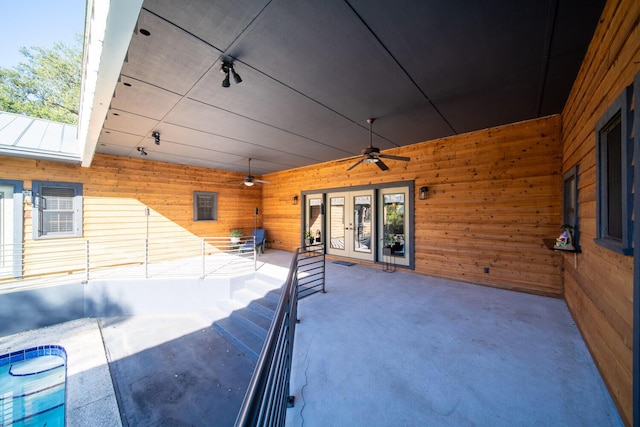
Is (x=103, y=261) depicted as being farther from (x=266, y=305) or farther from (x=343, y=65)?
(x=343, y=65)

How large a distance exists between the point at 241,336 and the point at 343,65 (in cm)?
401

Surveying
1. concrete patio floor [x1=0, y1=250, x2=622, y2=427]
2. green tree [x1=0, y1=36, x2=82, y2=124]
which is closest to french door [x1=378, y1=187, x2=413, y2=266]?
concrete patio floor [x1=0, y1=250, x2=622, y2=427]

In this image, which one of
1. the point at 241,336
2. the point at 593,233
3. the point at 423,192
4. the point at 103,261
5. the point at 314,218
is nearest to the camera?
the point at 593,233

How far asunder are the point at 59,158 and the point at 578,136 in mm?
8968

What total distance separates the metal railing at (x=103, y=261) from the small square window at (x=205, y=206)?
0.96 meters

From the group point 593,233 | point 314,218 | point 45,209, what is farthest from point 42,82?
point 593,233

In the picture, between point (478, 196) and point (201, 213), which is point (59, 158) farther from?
point (478, 196)

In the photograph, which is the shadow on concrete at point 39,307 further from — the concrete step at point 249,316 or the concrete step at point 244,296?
the concrete step at point 244,296

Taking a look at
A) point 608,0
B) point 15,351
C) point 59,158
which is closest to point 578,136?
point 608,0

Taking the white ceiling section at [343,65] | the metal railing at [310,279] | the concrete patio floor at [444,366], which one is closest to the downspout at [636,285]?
the concrete patio floor at [444,366]

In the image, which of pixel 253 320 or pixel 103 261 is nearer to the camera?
pixel 253 320

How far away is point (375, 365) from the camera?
2.22 meters

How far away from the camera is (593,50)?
220cm

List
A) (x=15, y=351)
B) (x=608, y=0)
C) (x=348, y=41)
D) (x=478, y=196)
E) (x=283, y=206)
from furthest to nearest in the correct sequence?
1. (x=283, y=206)
2. (x=478, y=196)
3. (x=15, y=351)
4. (x=348, y=41)
5. (x=608, y=0)
